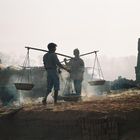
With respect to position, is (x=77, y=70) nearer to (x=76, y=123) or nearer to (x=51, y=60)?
(x=51, y=60)

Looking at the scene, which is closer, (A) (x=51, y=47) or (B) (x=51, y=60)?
(B) (x=51, y=60)

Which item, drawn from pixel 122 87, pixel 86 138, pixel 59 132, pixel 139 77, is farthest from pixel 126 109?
pixel 139 77

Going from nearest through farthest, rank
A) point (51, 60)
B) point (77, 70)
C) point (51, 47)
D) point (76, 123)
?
point (76, 123), point (51, 60), point (51, 47), point (77, 70)

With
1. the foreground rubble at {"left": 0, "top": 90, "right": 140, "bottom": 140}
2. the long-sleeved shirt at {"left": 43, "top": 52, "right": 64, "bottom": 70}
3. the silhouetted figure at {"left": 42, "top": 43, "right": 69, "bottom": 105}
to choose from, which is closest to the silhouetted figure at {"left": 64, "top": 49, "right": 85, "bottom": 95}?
the silhouetted figure at {"left": 42, "top": 43, "right": 69, "bottom": 105}

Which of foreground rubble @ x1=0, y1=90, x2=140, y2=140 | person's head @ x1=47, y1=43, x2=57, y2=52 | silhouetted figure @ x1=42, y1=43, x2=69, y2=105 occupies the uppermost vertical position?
person's head @ x1=47, y1=43, x2=57, y2=52

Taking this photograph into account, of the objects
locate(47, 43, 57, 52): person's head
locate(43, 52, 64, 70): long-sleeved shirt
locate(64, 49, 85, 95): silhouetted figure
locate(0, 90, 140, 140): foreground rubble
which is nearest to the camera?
locate(0, 90, 140, 140): foreground rubble

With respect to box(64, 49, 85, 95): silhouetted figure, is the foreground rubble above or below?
below

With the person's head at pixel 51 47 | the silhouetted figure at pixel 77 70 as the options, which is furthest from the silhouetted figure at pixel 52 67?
the silhouetted figure at pixel 77 70

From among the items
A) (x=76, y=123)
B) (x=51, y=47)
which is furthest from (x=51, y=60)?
(x=76, y=123)

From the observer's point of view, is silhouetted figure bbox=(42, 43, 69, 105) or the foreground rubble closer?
the foreground rubble

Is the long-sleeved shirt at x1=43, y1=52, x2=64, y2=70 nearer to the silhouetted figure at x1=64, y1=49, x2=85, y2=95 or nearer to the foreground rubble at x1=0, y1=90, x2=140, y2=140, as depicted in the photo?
the foreground rubble at x1=0, y1=90, x2=140, y2=140

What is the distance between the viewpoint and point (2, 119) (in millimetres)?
11078

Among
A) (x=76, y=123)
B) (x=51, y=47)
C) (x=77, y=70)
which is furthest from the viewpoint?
(x=77, y=70)

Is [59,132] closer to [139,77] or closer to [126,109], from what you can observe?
[126,109]
